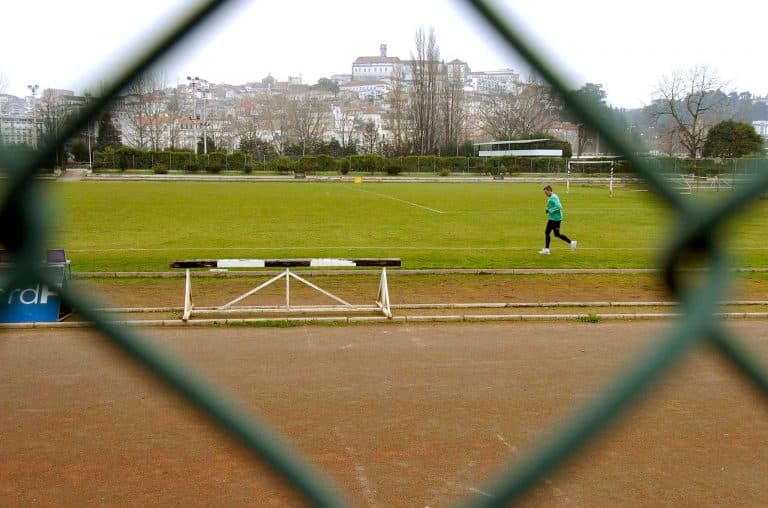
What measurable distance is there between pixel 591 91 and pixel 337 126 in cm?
7049

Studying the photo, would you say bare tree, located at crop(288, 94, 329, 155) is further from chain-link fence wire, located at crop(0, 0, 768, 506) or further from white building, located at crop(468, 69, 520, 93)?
chain-link fence wire, located at crop(0, 0, 768, 506)

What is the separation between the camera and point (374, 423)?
619 centimetres

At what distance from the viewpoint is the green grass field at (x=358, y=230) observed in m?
15.6

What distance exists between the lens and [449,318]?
10.1 m

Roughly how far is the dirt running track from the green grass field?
2231 millimetres

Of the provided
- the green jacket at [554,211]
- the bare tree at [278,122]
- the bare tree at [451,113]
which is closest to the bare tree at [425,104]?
the bare tree at [451,113]

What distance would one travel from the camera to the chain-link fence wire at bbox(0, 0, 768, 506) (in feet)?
3.10

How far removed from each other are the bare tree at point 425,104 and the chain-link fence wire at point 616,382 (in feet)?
122

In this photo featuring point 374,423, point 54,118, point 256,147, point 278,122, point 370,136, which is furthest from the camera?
point 370,136

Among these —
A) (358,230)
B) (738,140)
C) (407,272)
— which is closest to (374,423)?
(738,140)

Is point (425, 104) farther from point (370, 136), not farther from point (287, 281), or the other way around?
point (287, 281)

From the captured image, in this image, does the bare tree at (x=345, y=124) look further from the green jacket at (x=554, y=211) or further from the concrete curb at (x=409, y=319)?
the concrete curb at (x=409, y=319)

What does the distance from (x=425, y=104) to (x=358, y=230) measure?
29.3m

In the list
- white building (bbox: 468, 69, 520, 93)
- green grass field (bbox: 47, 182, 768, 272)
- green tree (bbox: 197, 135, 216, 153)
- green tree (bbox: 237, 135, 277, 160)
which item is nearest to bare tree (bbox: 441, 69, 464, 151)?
green grass field (bbox: 47, 182, 768, 272)
